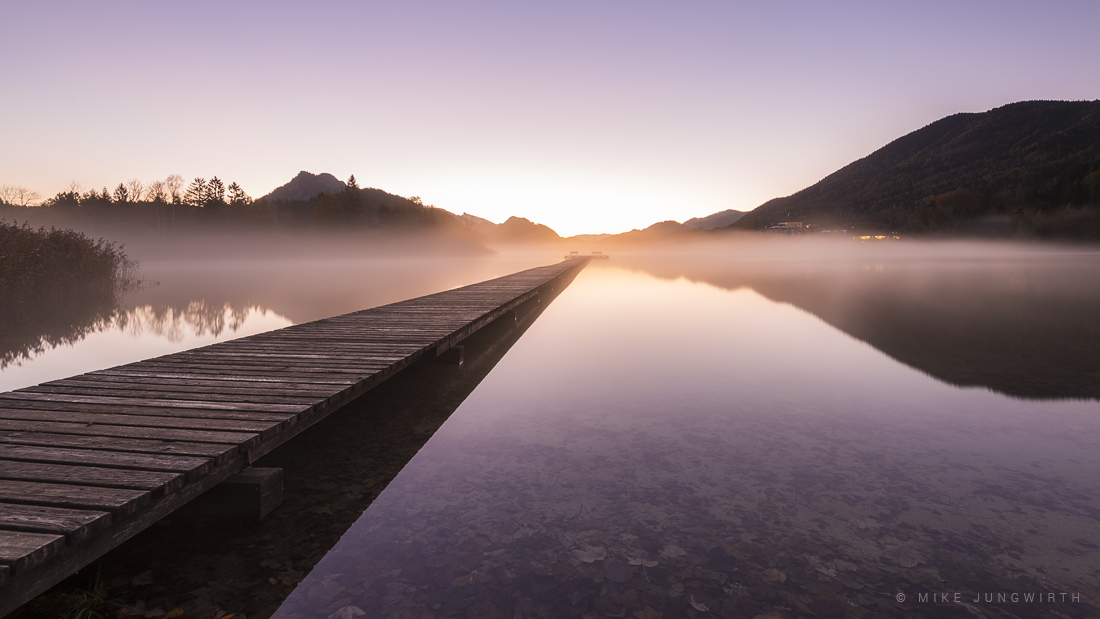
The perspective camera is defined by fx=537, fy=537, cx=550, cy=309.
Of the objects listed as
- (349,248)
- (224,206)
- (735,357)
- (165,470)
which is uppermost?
(224,206)

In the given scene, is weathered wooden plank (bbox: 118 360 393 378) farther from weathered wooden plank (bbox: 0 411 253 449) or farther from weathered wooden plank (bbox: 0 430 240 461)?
weathered wooden plank (bbox: 0 430 240 461)

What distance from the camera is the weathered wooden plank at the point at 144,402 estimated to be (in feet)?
13.0

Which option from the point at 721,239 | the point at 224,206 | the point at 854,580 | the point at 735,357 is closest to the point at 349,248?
the point at 224,206

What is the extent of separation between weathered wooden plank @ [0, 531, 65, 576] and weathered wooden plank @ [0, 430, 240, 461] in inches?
36.1

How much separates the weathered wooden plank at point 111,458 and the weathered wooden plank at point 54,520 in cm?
48

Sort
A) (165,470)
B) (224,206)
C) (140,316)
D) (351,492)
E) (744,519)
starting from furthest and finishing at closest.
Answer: (224,206) → (140,316) → (351,492) → (744,519) → (165,470)

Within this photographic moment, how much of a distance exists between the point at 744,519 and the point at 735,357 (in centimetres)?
656

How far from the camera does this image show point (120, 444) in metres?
3.15

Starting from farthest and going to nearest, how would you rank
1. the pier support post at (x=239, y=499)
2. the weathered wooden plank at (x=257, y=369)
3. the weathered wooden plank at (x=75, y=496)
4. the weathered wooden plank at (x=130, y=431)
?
the weathered wooden plank at (x=257, y=369)
the pier support post at (x=239, y=499)
the weathered wooden plank at (x=130, y=431)
the weathered wooden plank at (x=75, y=496)

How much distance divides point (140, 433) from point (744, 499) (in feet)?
13.3

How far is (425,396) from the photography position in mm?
7184

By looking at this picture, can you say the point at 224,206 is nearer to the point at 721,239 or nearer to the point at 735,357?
the point at 735,357

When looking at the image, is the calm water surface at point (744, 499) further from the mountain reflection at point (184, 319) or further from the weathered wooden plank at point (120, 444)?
the mountain reflection at point (184, 319)

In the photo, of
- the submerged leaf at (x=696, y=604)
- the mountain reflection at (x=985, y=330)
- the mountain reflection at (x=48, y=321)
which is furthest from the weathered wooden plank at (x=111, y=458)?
the mountain reflection at (x=985, y=330)
